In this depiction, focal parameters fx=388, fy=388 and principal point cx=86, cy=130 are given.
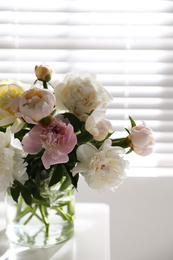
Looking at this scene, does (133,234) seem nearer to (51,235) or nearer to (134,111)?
(134,111)

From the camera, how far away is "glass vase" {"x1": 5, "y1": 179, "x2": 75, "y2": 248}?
3.30 feet

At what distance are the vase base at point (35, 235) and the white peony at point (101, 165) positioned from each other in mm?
257

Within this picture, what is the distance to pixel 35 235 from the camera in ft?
3.32

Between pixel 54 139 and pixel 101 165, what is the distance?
12 centimetres

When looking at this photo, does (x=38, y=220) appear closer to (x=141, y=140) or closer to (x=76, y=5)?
(x=141, y=140)

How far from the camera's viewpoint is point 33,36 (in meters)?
1.43

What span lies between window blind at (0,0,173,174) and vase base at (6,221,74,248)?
0.56 metres

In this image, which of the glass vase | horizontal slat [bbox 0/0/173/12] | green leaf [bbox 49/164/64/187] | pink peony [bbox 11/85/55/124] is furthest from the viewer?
horizontal slat [bbox 0/0/173/12]

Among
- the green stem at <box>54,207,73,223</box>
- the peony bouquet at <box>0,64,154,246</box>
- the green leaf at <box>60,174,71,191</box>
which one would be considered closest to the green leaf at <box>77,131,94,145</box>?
the peony bouquet at <box>0,64,154,246</box>

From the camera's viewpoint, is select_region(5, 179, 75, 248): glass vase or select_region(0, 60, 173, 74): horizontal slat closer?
select_region(5, 179, 75, 248): glass vase

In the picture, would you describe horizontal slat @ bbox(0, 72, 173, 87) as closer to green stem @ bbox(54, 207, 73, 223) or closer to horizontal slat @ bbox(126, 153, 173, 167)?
horizontal slat @ bbox(126, 153, 173, 167)

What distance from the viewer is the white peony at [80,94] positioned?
2.72ft

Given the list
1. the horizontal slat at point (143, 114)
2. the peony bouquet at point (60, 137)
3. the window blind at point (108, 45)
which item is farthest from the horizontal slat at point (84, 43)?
the peony bouquet at point (60, 137)

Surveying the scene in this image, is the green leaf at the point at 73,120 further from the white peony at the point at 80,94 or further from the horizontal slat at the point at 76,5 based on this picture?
the horizontal slat at the point at 76,5
